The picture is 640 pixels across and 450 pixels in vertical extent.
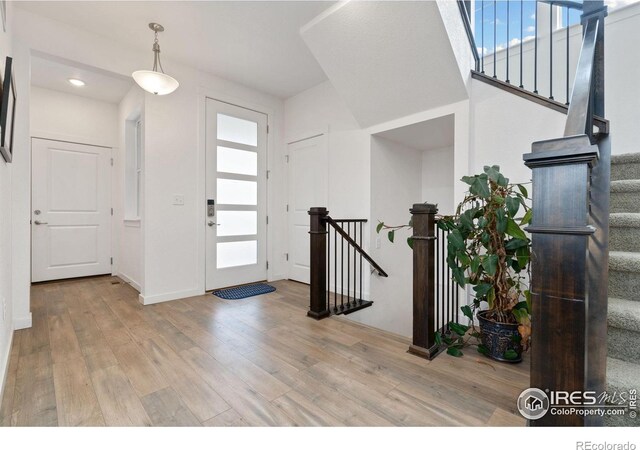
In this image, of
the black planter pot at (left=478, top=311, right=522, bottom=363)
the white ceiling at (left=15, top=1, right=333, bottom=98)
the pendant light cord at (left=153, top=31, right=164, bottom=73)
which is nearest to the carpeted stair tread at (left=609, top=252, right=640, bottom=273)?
the black planter pot at (left=478, top=311, right=522, bottom=363)

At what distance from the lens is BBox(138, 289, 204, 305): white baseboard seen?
3020mm

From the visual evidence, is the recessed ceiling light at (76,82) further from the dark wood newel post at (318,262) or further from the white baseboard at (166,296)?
the dark wood newel post at (318,262)

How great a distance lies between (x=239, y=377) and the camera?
1649 mm

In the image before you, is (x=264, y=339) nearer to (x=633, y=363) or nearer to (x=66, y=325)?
(x=66, y=325)

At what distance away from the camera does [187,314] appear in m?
2.72

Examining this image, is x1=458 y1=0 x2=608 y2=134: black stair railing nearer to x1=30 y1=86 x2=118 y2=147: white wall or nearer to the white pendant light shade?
the white pendant light shade

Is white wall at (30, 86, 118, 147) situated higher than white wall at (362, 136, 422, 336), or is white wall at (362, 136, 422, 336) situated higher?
white wall at (30, 86, 118, 147)

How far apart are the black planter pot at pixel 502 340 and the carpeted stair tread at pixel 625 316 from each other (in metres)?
0.66

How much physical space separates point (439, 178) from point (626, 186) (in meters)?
2.19

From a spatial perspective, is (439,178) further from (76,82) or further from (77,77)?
(76,82)

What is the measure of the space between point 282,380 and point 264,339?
0.58m

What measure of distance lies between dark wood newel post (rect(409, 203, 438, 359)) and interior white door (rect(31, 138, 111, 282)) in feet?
15.1

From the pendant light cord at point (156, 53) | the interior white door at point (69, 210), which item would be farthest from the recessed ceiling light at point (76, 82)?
the pendant light cord at point (156, 53)

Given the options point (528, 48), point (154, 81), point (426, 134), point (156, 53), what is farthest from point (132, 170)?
point (528, 48)
